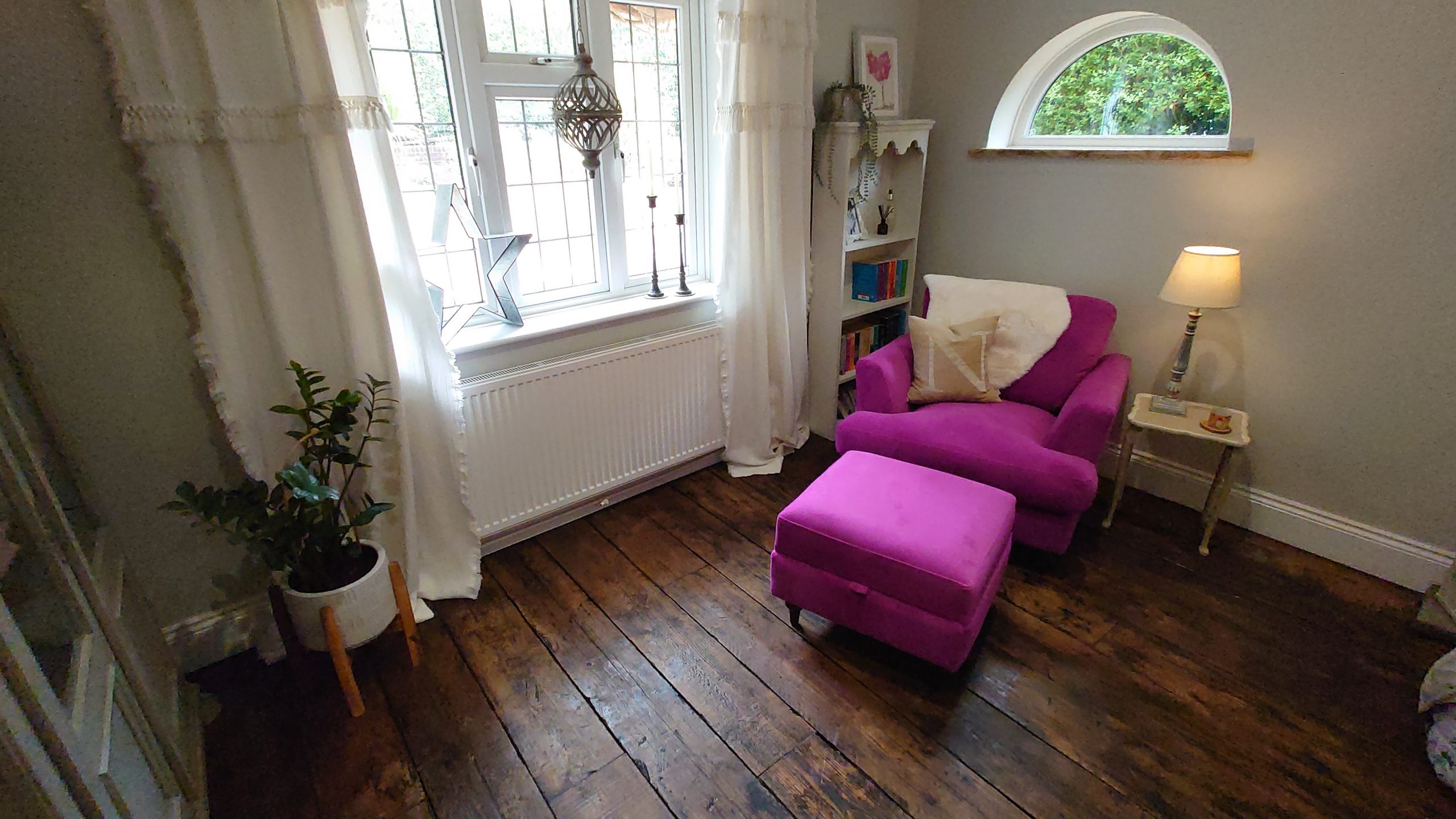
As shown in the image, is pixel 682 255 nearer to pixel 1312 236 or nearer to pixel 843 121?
pixel 843 121

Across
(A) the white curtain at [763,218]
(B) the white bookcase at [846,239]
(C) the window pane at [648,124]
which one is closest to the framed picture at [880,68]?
(B) the white bookcase at [846,239]

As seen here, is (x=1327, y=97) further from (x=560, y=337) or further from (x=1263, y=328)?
(x=560, y=337)

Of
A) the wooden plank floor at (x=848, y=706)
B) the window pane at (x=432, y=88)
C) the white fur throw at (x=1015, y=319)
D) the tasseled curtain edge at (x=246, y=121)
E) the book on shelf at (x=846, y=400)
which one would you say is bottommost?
the wooden plank floor at (x=848, y=706)

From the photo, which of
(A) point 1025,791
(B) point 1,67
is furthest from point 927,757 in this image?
(B) point 1,67

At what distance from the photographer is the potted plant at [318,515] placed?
1.56m

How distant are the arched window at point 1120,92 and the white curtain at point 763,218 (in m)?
1.01

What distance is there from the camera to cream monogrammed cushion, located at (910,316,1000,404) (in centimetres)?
257

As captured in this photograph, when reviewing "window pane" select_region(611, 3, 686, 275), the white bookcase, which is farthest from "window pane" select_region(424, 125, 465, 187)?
the white bookcase

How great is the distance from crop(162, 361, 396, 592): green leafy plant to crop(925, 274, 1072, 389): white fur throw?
218 cm

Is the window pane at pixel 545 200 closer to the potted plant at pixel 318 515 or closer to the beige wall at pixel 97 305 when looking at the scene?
the potted plant at pixel 318 515

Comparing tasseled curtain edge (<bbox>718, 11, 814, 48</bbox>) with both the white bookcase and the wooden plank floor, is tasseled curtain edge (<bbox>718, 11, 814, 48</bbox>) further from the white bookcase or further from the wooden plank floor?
the wooden plank floor

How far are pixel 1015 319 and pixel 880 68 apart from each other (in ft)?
4.25

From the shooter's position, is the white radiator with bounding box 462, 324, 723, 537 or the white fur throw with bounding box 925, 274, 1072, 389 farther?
the white fur throw with bounding box 925, 274, 1072, 389

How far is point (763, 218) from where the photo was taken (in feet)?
8.59
